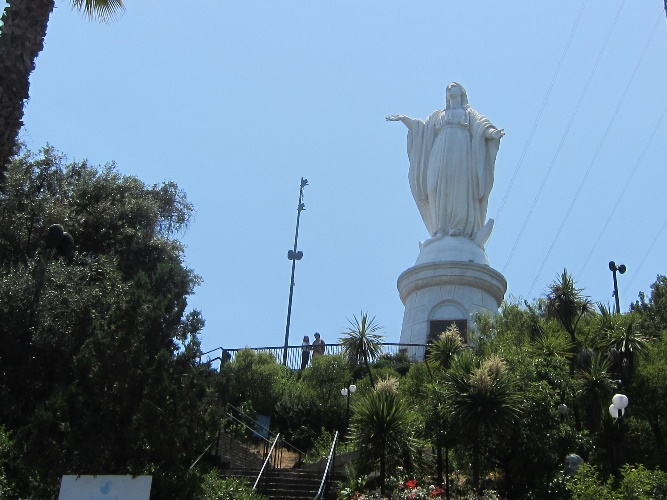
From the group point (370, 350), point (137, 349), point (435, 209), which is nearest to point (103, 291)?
point (137, 349)

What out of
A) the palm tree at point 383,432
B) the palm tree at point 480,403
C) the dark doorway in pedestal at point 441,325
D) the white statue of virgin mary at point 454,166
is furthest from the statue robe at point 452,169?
the palm tree at point 480,403

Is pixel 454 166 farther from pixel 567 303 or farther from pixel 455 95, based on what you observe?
pixel 567 303

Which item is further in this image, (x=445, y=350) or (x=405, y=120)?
(x=405, y=120)

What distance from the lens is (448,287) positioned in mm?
32094

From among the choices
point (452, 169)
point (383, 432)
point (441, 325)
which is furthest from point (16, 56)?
point (452, 169)

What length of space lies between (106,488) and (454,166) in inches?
978

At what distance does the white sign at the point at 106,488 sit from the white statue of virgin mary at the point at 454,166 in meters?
22.9

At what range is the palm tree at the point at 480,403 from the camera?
16.5m

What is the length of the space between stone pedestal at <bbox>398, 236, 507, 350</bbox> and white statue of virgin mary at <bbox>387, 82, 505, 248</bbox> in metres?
1.22

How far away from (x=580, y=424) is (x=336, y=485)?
5.35 m

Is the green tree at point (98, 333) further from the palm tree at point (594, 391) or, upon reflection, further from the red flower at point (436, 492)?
the palm tree at point (594, 391)

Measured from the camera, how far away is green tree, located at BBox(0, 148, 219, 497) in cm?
1316

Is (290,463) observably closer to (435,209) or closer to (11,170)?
(11,170)

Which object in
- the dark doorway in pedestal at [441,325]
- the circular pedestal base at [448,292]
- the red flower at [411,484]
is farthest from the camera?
the circular pedestal base at [448,292]
